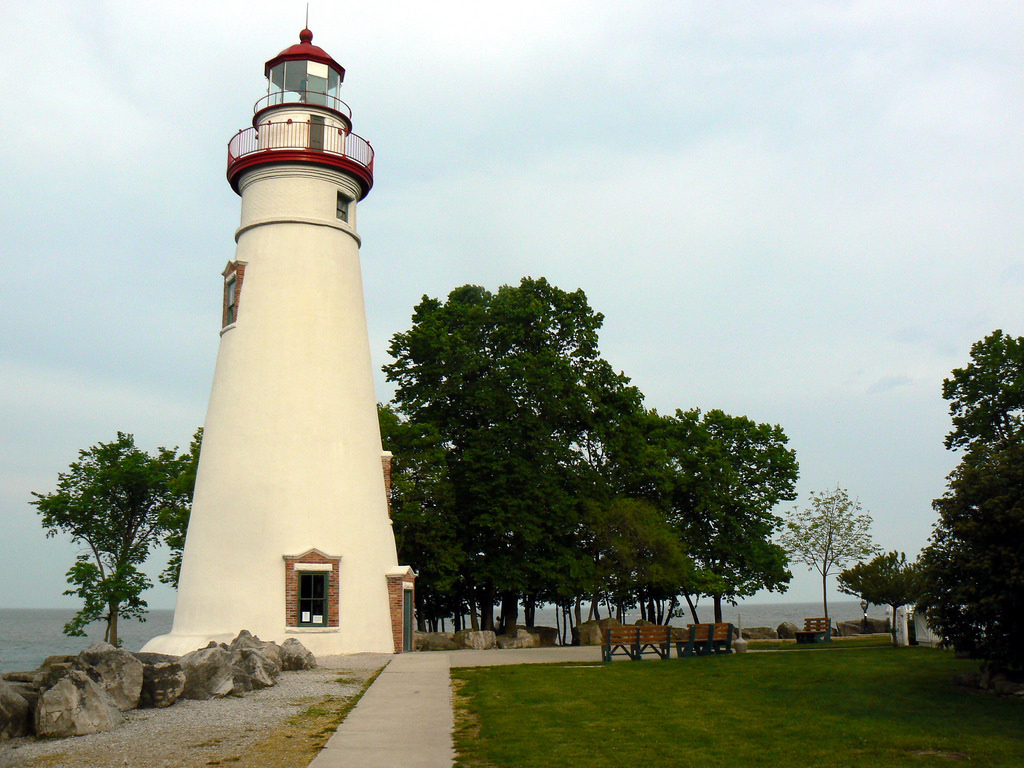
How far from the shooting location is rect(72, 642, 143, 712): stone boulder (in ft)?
A: 42.7

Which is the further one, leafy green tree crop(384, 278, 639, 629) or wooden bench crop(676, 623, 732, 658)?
leafy green tree crop(384, 278, 639, 629)

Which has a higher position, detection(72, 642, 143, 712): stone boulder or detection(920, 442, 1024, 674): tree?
detection(920, 442, 1024, 674): tree

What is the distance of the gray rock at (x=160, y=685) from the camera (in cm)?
1345

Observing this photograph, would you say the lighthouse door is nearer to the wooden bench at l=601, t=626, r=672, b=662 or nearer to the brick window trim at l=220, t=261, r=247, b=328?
the wooden bench at l=601, t=626, r=672, b=662

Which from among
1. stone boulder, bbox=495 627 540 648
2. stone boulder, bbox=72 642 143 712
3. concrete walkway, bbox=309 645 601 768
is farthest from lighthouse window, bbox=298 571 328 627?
stone boulder, bbox=495 627 540 648

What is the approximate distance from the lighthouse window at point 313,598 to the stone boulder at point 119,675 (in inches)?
372

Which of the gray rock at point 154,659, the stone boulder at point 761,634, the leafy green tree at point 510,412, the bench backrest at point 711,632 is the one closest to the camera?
the gray rock at point 154,659

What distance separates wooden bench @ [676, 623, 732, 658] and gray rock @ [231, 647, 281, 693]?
38.3 ft

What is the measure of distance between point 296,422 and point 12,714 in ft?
43.0

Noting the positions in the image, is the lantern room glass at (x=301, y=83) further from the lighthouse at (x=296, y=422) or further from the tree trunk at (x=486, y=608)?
the tree trunk at (x=486, y=608)

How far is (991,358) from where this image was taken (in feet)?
122

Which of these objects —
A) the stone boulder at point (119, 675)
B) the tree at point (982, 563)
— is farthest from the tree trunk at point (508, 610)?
the stone boulder at point (119, 675)

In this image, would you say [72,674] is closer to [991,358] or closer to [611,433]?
[611,433]

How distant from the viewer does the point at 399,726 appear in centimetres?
1112
